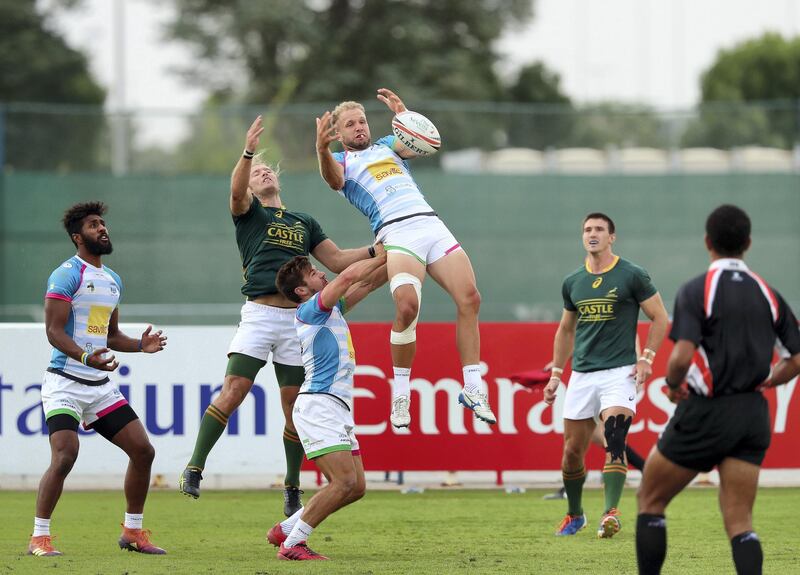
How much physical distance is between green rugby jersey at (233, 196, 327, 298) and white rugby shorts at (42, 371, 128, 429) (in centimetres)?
142

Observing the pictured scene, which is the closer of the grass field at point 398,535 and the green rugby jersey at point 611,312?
the grass field at point 398,535

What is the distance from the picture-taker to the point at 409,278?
9.09 meters

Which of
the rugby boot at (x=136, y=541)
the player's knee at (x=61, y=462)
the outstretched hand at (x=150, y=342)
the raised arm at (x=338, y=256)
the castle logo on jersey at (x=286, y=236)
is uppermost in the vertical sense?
the castle logo on jersey at (x=286, y=236)

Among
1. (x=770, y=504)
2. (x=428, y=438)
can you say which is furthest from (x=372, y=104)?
(x=770, y=504)

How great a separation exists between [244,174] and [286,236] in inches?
27.8

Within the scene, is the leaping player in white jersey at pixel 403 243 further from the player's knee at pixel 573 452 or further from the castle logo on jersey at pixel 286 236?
the player's knee at pixel 573 452

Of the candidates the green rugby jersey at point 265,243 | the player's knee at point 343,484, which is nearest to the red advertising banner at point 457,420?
the green rugby jersey at point 265,243

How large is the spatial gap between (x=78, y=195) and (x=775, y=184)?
1512 cm

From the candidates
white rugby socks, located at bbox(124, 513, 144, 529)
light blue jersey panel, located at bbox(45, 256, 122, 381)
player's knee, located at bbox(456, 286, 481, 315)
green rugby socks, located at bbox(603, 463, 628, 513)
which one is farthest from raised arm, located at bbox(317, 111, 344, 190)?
green rugby socks, located at bbox(603, 463, 628, 513)

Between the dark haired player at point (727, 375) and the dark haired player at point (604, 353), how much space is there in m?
3.47

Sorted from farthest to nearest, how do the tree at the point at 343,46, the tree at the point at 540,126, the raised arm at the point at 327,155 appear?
the tree at the point at 343,46
the tree at the point at 540,126
the raised arm at the point at 327,155

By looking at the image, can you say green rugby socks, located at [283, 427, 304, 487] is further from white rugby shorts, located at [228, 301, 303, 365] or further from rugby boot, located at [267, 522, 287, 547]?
rugby boot, located at [267, 522, 287, 547]

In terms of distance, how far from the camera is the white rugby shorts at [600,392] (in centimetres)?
1014

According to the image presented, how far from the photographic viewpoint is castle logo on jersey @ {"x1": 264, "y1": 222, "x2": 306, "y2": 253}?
9922mm
